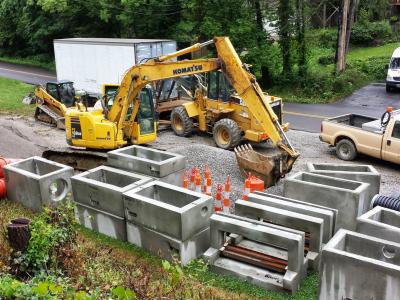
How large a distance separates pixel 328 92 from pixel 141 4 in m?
13.4

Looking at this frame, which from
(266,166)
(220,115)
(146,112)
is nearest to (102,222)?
(266,166)

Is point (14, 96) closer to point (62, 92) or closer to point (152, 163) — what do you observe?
point (62, 92)

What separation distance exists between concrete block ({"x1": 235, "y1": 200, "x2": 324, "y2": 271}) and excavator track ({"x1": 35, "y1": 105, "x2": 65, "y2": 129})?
13347 mm

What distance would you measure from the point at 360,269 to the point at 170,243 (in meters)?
3.38

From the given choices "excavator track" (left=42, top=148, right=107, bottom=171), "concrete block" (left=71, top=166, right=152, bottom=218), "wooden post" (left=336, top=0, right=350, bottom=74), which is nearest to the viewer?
"concrete block" (left=71, top=166, right=152, bottom=218)

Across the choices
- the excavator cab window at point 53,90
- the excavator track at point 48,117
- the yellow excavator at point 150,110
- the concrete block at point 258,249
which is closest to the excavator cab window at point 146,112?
the yellow excavator at point 150,110

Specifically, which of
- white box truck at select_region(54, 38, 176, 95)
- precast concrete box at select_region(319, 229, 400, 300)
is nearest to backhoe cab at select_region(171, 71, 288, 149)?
white box truck at select_region(54, 38, 176, 95)

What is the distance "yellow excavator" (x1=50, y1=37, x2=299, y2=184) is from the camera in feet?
44.1

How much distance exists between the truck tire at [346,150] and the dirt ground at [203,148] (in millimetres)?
220

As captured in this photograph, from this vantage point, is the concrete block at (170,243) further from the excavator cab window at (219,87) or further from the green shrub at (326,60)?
the green shrub at (326,60)

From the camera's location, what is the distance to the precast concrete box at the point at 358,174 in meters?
10.7

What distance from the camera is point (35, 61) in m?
44.9

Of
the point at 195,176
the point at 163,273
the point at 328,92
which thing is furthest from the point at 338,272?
the point at 328,92

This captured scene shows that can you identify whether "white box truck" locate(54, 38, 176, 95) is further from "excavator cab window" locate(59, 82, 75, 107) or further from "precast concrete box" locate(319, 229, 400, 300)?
"precast concrete box" locate(319, 229, 400, 300)
